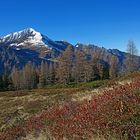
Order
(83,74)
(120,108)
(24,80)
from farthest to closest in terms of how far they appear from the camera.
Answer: (24,80), (83,74), (120,108)

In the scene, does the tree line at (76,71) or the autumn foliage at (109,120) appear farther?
the tree line at (76,71)

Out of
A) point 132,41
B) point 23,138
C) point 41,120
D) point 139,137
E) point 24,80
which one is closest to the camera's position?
point 139,137

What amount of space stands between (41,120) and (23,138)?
116cm

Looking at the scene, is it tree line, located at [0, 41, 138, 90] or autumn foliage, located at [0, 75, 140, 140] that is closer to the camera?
autumn foliage, located at [0, 75, 140, 140]

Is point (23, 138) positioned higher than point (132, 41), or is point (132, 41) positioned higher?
point (132, 41)

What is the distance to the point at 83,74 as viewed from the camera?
11306 cm

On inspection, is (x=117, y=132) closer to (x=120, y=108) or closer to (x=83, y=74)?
(x=120, y=108)

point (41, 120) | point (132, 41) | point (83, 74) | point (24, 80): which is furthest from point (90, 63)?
point (41, 120)

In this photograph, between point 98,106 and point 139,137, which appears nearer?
point 139,137

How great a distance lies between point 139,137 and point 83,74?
107 m

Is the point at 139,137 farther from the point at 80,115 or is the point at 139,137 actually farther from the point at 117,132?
the point at 80,115

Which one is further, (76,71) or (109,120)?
(76,71)

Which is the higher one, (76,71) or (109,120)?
(109,120)

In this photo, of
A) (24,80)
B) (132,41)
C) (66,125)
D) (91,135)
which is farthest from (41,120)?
(24,80)
